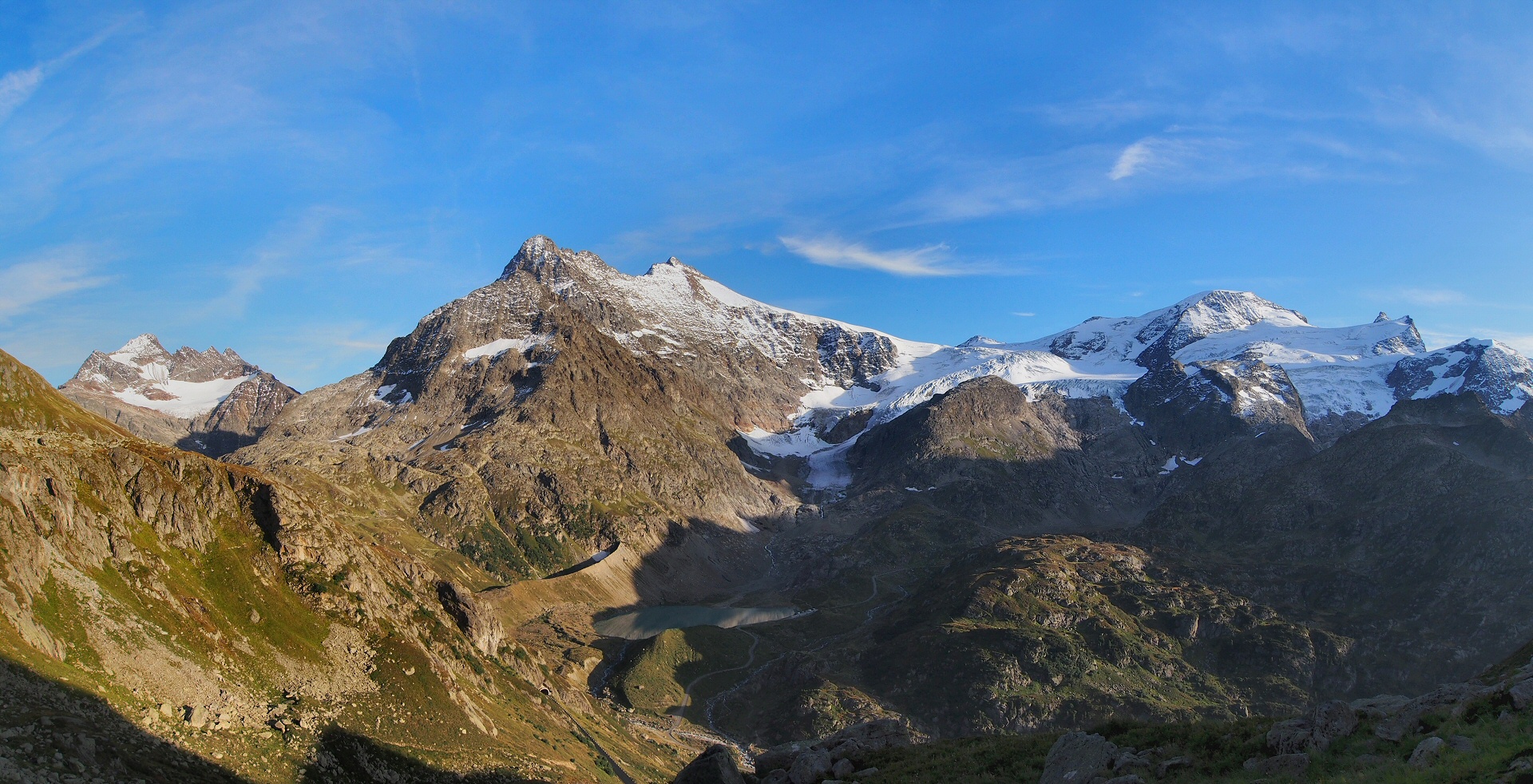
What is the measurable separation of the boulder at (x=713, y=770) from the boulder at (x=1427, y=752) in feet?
97.0

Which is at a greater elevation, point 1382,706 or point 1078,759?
point 1382,706

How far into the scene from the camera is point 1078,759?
37.0 metres

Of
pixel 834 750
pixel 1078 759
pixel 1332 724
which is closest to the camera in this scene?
pixel 1332 724

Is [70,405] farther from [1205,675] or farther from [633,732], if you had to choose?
[1205,675]

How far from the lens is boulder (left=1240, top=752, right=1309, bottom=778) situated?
3078 centimetres

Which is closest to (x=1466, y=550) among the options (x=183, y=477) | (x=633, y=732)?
(x=633, y=732)

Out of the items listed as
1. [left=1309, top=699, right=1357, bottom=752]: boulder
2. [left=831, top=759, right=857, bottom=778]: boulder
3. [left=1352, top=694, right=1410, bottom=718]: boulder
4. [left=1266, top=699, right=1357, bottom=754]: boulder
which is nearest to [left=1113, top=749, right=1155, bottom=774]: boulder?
[left=1266, top=699, right=1357, bottom=754]: boulder

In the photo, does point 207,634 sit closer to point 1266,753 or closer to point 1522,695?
point 1266,753

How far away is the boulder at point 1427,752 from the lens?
88.3 feet

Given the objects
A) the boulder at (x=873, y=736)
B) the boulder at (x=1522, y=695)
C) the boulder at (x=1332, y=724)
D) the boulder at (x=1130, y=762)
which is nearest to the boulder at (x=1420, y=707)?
the boulder at (x=1332, y=724)

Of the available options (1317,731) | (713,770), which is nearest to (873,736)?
(713,770)

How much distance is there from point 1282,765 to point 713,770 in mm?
26620

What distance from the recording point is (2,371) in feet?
190

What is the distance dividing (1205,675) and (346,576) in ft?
509
